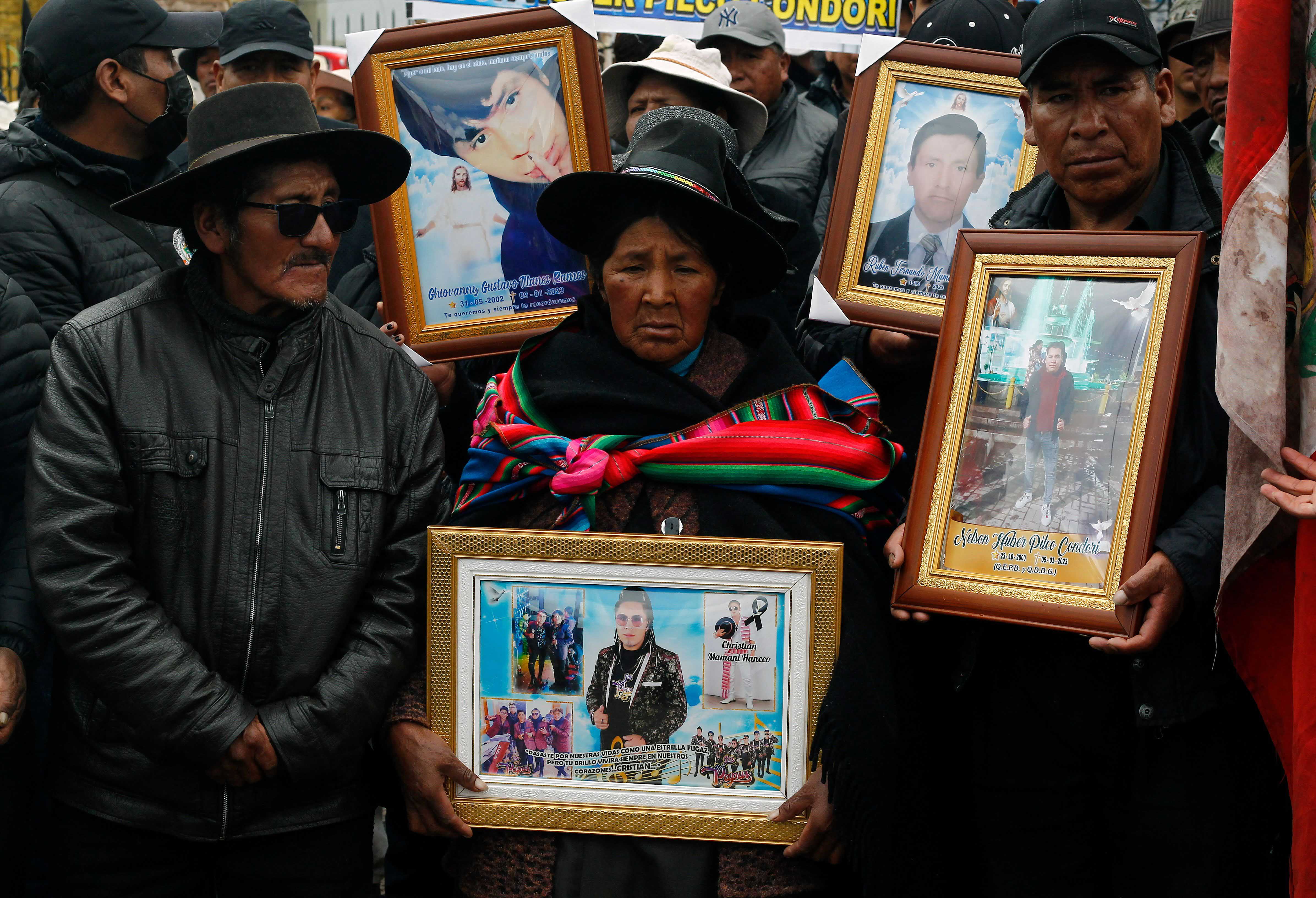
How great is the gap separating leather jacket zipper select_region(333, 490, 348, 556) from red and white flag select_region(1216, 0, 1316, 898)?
6.41 ft

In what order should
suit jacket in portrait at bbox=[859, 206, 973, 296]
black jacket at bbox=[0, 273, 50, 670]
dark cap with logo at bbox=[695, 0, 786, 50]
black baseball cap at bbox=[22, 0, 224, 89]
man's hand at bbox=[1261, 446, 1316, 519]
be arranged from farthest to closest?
dark cap with logo at bbox=[695, 0, 786, 50] < black baseball cap at bbox=[22, 0, 224, 89] < suit jacket in portrait at bbox=[859, 206, 973, 296] < black jacket at bbox=[0, 273, 50, 670] < man's hand at bbox=[1261, 446, 1316, 519]

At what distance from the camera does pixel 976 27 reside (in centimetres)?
406

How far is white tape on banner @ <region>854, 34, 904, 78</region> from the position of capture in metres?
3.68

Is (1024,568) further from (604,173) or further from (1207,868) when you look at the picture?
(604,173)

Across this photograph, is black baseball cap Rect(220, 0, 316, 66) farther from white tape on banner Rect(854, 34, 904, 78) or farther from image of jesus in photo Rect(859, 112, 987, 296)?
image of jesus in photo Rect(859, 112, 987, 296)

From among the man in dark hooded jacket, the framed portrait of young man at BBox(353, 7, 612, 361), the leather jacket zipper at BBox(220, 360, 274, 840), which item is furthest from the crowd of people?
the man in dark hooded jacket

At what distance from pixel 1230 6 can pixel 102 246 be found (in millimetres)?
4487

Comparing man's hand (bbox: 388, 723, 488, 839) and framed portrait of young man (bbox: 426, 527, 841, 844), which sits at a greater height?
framed portrait of young man (bbox: 426, 527, 841, 844)

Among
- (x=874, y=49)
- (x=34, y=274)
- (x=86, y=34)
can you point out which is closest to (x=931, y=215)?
(x=874, y=49)

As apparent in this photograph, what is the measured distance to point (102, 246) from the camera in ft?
12.9

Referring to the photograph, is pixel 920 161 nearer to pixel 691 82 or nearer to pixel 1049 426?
pixel 1049 426

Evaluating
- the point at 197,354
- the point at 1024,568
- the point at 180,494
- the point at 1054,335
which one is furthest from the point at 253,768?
the point at 1054,335

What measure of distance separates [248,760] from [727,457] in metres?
1.31

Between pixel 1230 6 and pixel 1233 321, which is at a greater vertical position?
pixel 1230 6
